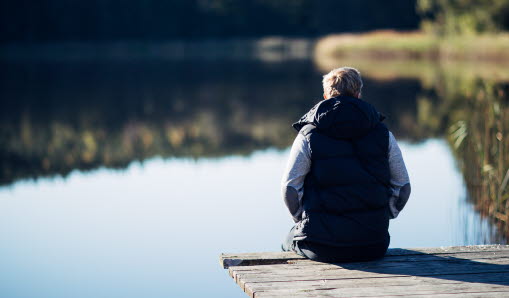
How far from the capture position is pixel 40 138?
34.3 feet

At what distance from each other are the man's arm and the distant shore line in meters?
20.8

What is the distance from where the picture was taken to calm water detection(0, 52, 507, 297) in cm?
484

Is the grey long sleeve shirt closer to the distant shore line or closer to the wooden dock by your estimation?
the wooden dock

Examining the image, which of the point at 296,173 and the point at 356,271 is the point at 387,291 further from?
the point at 296,173

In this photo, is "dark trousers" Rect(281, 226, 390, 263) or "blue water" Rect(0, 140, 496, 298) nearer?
"dark trousers" Rect(281, 226, 390, 263)

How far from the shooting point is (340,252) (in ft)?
10.1

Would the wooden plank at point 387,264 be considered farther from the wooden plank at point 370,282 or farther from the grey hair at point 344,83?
the grey hair at point 344,83

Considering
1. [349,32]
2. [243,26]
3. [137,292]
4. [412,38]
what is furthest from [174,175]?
[243,26]

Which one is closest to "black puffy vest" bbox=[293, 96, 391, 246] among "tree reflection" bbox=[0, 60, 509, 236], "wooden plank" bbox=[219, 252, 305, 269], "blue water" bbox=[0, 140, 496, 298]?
"wooden plank" bbox=[219, 252, 305, 269]

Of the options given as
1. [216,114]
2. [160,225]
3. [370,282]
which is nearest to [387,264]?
[370,282]

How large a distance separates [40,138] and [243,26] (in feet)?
121

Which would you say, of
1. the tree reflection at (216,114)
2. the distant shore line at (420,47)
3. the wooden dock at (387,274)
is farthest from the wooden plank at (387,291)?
the distant shore line at (420,47)

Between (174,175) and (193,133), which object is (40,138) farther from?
(174,175)

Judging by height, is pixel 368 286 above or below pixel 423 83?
below
